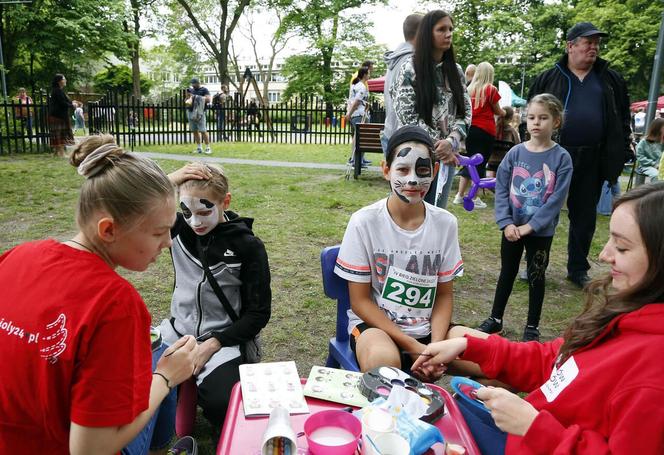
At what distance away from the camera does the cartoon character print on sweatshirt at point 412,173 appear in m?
2.40

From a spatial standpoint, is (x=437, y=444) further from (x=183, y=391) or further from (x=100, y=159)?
(x=183, y=391)

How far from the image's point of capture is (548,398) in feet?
4.71

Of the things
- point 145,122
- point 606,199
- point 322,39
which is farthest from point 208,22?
point 606,199

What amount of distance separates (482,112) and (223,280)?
5868 mm

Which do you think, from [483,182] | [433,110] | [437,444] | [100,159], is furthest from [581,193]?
[100,159]

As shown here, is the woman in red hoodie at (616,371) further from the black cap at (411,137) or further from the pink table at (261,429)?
the black cap at (411,137)

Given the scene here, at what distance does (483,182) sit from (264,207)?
3154 mm

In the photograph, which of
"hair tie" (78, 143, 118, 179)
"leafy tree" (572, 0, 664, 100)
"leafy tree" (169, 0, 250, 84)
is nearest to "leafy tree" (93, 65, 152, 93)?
"leafy tree" (169, 0, 250, 84)

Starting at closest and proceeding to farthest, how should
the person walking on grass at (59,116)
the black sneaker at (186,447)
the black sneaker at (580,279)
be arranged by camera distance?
the black sneaker at (186,447) → the black sneaker at (580,279) → the person walking on grass at (59,116)

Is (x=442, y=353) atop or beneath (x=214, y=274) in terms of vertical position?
beneath

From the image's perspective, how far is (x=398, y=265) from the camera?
7.84ft

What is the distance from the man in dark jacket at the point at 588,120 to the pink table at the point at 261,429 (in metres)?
3.40

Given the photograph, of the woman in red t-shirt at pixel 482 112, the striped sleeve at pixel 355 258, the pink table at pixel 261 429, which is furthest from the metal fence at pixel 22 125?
the pink table at pixel 261 429

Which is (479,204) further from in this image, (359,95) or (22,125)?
(22,125)
